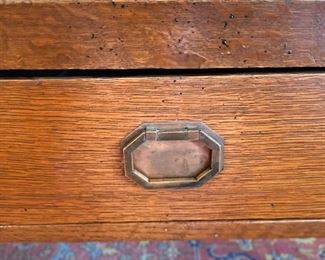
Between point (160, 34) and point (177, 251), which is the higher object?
point (160, 34)

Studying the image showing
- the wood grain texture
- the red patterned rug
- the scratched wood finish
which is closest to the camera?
the scratched wood finish

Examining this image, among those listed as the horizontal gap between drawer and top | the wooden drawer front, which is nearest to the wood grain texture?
the wooden drawer front

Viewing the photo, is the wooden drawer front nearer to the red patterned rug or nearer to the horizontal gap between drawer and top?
the horizontal gap between drawer and top

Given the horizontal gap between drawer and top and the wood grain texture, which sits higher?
the horizontal gap between drawer and top

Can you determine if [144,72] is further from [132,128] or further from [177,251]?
[177,251]

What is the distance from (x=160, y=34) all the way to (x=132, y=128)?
99 mm

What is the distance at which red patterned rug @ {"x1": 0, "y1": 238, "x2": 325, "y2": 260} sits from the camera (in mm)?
1013

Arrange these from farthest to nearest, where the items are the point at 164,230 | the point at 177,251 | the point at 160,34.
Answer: the point at 177,251 → the point at 164,230 → the point at 160,34

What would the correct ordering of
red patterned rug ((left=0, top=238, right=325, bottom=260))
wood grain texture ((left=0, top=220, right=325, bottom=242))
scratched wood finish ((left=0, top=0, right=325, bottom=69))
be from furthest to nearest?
red patterned rug ((left=0, top=238, right=325, bottom=260))
wood grain texture ((left=0, top=220, right=325, bottom=242))
scratched wood finish ((left=0, top=0, right=325, bottom=69))

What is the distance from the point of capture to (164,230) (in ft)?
1.98

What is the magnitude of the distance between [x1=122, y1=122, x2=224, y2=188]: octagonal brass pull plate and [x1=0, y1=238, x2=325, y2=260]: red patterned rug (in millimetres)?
474

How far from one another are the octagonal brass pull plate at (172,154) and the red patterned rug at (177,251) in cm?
47

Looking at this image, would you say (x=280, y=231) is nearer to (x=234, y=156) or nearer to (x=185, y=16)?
(x=234, y=156)

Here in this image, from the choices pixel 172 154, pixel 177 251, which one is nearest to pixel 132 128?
pixel 172 154
